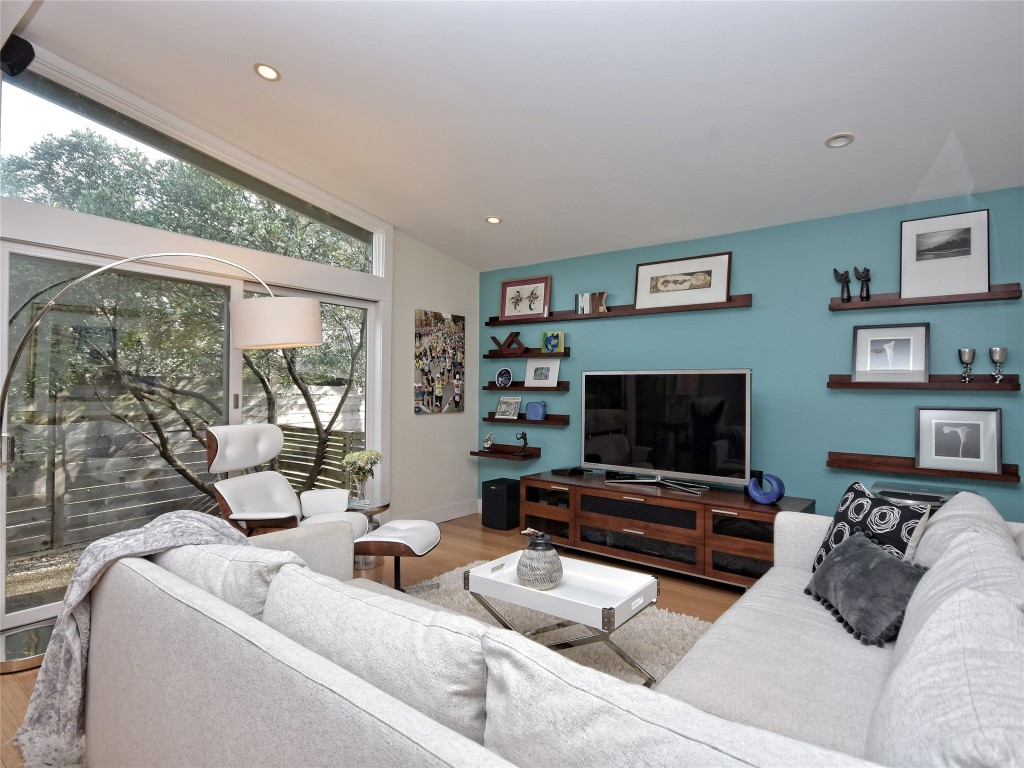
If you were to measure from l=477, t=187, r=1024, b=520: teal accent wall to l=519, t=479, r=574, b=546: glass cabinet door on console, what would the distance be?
44.7 inches

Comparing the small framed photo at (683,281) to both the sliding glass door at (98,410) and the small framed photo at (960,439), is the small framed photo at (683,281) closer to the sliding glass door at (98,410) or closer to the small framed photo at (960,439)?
the small framed photo at (960,439)

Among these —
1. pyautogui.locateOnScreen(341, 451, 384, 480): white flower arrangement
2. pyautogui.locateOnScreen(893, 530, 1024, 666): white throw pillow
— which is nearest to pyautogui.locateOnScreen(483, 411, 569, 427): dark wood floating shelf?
pyautogui.locateOnScreen(341, 451, 384, 480): white flower arrangement

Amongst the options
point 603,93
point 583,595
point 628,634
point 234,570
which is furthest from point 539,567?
point 603,93

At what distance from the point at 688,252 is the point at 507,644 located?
13.0 feet

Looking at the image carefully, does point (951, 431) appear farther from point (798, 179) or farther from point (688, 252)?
point (688, 252)

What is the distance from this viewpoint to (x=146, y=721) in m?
1.33

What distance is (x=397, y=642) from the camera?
97cm

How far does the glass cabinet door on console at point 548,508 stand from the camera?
13.9 feet

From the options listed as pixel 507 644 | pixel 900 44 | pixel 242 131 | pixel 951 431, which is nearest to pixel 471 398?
pixel 242 131

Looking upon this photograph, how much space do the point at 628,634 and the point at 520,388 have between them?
2.72m

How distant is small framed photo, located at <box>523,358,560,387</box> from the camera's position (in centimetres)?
499

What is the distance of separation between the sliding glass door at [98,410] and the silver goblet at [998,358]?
4.64 m

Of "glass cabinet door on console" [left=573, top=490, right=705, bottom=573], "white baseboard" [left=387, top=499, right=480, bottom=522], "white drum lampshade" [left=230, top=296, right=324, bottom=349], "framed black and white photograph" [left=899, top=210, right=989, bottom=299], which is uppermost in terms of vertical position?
"framed black and white photograph" [left=899, top=210, right=989, bottom=299]

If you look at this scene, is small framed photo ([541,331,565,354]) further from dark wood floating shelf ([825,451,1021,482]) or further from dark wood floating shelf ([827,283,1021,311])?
dark wood floating shelf ([825,451,1021,482])
